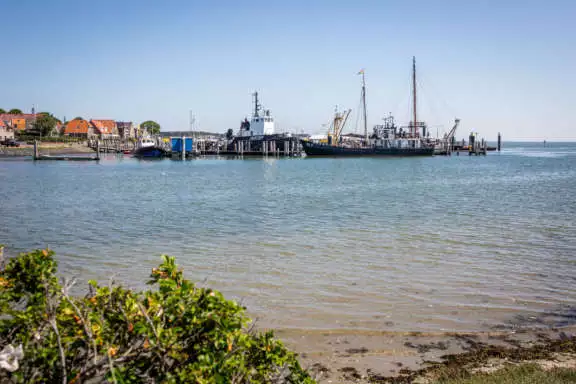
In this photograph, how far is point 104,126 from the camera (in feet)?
437

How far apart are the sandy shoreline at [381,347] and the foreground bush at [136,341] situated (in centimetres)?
294

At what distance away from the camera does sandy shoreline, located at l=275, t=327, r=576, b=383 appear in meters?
6.48

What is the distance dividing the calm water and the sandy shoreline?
0.44m

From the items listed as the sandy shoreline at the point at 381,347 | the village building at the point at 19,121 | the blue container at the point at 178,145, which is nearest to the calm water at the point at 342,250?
the sandy shoreline at the point at 381,347

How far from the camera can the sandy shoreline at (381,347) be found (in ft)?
21.2

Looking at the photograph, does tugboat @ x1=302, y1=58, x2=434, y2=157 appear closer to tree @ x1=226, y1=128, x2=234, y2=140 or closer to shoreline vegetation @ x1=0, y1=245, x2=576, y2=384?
tree @ x1=226, y1=128, x2=234, y2=140

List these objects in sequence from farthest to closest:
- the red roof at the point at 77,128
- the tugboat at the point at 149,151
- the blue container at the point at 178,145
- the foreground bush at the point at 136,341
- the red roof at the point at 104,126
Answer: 1. the red roof at the point at 104,126
2. the red roof at the point at 77,128
3. the blue container at the point at 178,145
4. the tugboat at the point at 149,151
5. the foreground bush at the point at 136,341

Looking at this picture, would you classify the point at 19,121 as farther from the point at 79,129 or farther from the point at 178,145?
the point at 178,145

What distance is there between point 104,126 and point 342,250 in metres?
→ 131

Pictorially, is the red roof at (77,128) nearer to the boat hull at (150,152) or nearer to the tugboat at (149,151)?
the tugboat at (149,151)

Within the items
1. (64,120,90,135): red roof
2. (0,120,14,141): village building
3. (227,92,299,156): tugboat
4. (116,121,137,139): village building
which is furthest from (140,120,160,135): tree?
(227,92,299,156): tugboat

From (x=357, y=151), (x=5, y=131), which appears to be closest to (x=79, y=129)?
(x=5, y=131)

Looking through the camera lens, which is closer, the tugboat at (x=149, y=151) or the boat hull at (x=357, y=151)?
the tugboat at (x=149, y=151)

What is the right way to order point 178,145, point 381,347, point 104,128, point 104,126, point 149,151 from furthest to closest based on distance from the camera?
point 104,126, point 104,128, point 178,145, point 149,151, point 381,347
